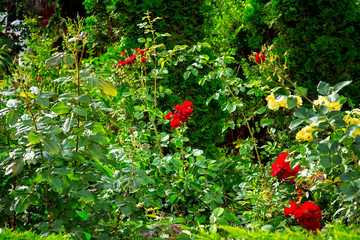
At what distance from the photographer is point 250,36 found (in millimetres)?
4816

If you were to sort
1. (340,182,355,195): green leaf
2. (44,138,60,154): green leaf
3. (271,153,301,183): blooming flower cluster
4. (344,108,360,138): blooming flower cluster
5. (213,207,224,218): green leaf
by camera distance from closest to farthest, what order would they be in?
(340,182,355,195): green leaf < (44,138,60,154): green leaf < (213,207,224,218): green leaf < (344,108,360,138): blooming flower cluster < (271,153,301,183): blooming flower cluster

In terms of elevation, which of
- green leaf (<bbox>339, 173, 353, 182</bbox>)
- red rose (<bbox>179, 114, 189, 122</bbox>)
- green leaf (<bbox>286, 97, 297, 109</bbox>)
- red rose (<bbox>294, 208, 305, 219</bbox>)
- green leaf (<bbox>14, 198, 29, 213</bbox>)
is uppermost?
green leaf (<bbox>286, 97, 297, 109</bbox>)

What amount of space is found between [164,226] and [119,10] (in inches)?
86.0

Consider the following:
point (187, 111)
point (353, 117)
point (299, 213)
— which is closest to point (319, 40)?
point (353, 117)

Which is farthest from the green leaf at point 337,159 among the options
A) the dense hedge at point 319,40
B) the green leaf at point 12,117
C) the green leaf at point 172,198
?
the dense hedge at point 319,40

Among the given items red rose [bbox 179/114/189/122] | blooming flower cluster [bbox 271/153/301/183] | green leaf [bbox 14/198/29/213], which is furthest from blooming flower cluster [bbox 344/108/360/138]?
green leaf [bbox 14/198/29/213]

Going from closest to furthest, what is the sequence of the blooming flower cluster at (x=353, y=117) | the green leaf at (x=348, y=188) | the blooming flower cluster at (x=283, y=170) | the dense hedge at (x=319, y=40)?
the green leaf at (x=348, y=188)
the blooming flower cluster at (x=353, y=117)
the blooming flower cluster at (x=283, y=170)
the dense hedge at (x=319, y=40)

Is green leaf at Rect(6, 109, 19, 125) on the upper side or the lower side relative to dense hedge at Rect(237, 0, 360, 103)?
upper

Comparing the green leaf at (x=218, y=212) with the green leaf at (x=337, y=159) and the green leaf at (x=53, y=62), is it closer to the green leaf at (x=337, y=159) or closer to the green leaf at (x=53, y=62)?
the green leaf at (x=337, y=159)

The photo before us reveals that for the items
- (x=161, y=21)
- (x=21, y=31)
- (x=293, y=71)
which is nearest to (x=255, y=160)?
(x=293, y=71)

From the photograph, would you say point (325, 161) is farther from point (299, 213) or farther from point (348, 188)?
point (299, 213)

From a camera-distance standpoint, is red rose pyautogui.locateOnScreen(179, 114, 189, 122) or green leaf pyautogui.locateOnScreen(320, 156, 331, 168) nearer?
green leaf pyautogui.locateOnScreen(320, 156, 331, 168)

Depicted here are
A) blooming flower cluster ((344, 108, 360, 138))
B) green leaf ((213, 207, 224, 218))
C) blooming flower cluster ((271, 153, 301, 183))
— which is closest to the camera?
green leaf ((213, 207, 224, 218))

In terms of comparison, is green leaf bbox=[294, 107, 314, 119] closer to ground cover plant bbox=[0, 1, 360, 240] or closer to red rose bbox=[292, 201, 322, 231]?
ground cover plant bbox=[0, 1, 360, 240]
